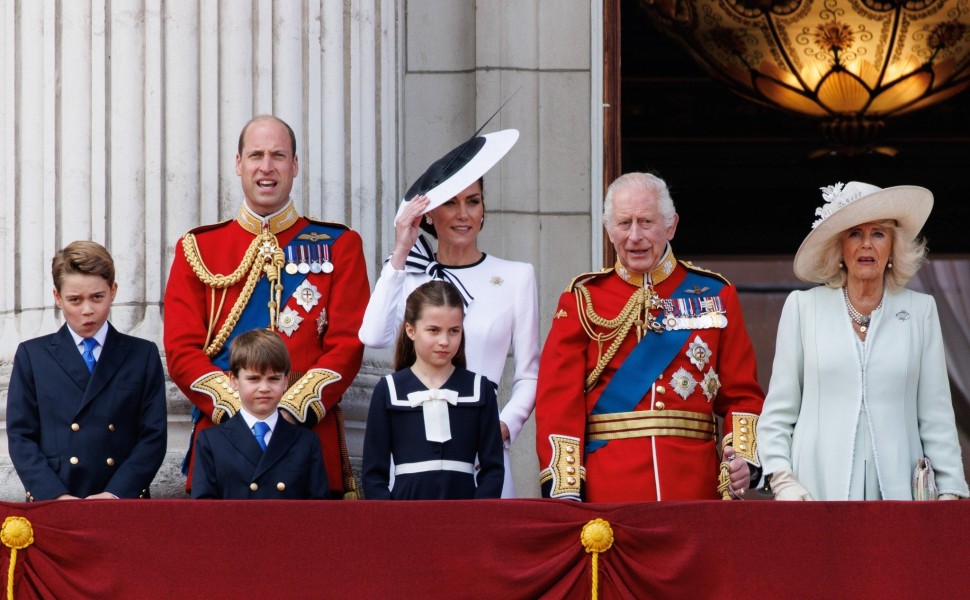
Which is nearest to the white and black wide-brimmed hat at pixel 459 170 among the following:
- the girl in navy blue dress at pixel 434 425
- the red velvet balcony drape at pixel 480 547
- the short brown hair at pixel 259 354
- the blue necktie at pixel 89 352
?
the girl in navy blue dress at pixel 434 425

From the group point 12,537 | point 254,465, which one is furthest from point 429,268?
point 12,537

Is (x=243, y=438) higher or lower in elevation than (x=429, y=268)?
lower

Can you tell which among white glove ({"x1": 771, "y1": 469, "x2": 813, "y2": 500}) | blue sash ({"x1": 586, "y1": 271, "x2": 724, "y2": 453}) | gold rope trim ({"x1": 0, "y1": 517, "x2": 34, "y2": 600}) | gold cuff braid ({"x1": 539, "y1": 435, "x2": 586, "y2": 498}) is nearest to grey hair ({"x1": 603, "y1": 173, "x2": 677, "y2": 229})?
blue sash ({"x1": 586, "y1": 271, "x2": 724, "y2": 453})

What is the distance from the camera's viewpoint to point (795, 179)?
531 inches

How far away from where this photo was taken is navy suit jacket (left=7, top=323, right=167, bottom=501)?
18.8 feet

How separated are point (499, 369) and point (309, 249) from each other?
72 centimetres

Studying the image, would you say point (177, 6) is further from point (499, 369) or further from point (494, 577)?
point (494, 577)

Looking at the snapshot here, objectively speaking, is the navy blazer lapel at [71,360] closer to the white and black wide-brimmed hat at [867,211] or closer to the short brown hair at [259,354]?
the short brown hair at [259,354]

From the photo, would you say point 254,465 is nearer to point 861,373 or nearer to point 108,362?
point 108,362

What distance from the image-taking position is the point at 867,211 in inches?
221

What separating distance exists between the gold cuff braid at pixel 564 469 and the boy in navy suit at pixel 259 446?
0.65 m

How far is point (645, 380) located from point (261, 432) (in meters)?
1.15

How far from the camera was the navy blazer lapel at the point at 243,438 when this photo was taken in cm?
555

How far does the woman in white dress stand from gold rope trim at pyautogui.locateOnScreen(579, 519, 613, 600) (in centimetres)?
97
